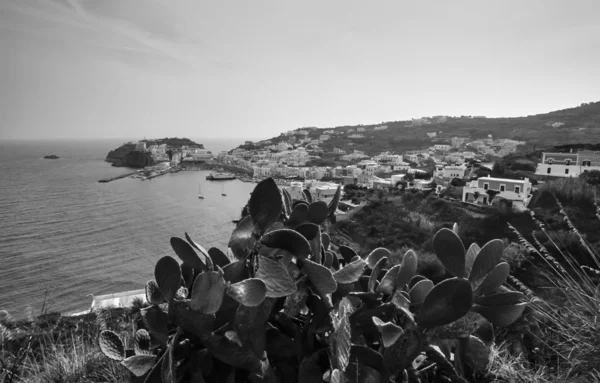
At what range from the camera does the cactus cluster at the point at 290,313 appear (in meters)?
0.52

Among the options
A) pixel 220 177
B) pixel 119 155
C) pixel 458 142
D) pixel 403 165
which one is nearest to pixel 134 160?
pixel 119 155

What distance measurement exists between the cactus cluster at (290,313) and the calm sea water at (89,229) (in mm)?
3826

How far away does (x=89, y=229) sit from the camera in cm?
1638

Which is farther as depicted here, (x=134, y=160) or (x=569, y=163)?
(x=134, y=160)

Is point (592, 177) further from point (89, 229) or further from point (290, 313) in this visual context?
point (89, 229)

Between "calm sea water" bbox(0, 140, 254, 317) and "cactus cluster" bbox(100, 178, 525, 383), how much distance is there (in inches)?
151

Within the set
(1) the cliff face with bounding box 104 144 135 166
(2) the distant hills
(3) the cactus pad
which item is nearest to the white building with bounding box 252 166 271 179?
(2) the distant hills

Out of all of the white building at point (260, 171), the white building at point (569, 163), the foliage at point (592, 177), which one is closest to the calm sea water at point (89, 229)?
the white building at point (260, 171)

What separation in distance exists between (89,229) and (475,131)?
Answer: 158 ft

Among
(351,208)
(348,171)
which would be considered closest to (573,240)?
(351,208)

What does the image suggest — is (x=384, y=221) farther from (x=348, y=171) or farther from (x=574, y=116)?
(x=574, y=116)

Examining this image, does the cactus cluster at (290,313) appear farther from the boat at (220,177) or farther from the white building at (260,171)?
the boat at (220,177)

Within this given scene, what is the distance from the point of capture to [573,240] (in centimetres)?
623

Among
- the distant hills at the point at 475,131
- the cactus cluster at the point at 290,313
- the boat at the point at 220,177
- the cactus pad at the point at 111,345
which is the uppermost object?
the distant hills at the point at 475,131
